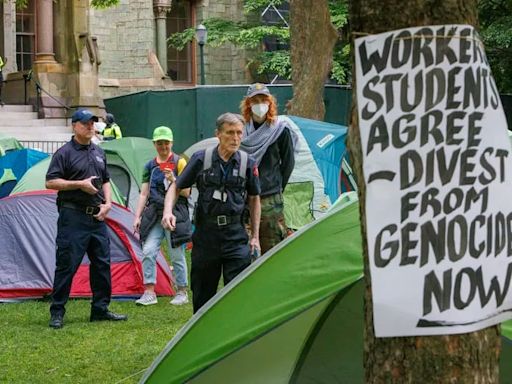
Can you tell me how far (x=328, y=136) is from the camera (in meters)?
14.4

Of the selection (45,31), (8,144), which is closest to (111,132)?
(8,144)

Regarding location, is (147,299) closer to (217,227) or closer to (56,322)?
(56,322)

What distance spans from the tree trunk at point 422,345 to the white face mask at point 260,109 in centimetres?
451

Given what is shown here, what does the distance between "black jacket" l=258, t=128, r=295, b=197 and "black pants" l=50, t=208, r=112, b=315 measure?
5.29 feet

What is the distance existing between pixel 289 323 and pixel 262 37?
26.8 m

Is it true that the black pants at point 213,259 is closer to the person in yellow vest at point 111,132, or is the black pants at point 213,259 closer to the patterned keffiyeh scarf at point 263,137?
the patterned keffiyeh scarf at point 263,137

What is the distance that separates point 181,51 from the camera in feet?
121

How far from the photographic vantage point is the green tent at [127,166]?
16391mm

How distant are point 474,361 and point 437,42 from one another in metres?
0.96

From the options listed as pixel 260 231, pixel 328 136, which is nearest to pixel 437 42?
pixel 260 231

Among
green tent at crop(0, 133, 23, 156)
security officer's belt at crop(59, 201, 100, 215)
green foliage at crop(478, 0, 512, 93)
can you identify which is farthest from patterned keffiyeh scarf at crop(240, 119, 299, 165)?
green foliage at crop(478, 0, 512, 93)

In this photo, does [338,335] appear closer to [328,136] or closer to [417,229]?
[417,229]

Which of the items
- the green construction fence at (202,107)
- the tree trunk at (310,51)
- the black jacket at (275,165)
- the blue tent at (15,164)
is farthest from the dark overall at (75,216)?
the green construction fence at (202,107)

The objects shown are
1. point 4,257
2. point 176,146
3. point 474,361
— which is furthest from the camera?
point 176,146
